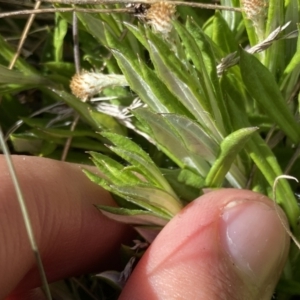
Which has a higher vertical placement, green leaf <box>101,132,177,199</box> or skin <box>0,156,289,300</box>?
green leaf <box>101,132,177,199</box>

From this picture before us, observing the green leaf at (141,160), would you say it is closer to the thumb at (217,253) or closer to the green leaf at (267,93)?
the thumb at (217,253)

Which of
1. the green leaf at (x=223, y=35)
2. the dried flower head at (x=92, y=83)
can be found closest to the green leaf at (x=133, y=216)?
the dried flower head at (x=92, y=83)

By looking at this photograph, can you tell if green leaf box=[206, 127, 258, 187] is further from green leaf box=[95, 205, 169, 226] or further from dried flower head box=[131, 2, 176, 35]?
dried flower head box=[131, 2, 176, 35]

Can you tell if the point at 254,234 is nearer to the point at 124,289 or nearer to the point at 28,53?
the point at 124,289

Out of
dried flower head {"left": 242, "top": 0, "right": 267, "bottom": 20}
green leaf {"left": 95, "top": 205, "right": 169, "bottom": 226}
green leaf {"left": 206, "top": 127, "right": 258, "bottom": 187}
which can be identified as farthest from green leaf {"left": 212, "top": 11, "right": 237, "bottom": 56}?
green leaf {"left": 95, "top": 205, "right": 169, "bottom": 226}

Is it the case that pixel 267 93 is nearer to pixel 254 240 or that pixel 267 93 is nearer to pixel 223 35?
pixel 223 35

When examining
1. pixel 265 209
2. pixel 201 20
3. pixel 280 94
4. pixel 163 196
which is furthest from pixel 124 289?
pixel 201 20

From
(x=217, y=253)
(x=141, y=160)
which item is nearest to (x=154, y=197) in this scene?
(x=141, y=160)
